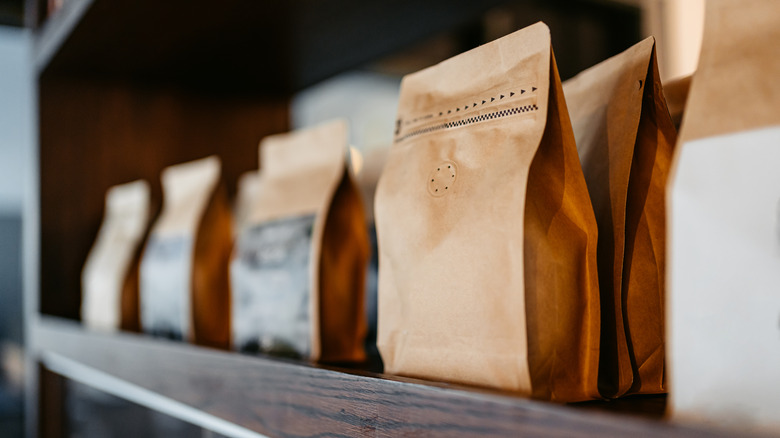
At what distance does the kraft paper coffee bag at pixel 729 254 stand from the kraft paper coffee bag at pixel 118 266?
1.10m

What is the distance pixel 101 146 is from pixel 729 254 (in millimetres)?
1497

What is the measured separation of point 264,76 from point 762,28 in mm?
1301

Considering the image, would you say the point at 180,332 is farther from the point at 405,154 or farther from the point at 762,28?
the point at 762,28

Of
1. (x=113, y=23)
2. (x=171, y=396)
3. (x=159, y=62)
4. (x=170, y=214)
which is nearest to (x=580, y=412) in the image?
(x=171, y=396)

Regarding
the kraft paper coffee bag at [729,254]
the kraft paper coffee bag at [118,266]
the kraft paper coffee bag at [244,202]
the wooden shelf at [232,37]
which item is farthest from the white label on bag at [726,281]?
the kraft paper coffee bag at [118,266]

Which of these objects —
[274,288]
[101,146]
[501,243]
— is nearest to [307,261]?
[274,288]

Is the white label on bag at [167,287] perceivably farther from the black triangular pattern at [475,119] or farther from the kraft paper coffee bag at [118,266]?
the black triangular pattern at [475,119]

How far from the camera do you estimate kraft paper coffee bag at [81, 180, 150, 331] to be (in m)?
1.26

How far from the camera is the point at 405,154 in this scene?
0.61 meters

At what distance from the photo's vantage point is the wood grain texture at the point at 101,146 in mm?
1521

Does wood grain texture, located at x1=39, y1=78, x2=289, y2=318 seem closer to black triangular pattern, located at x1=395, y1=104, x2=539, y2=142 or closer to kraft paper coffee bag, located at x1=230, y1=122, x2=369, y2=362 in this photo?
kraft paper coffee bag, located at x1=230, y1=122, x2=369, y2=362

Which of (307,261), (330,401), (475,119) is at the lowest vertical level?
(330,401)

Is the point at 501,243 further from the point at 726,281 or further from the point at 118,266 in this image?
the point at 118,266

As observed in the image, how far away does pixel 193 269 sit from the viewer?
1068 mm
